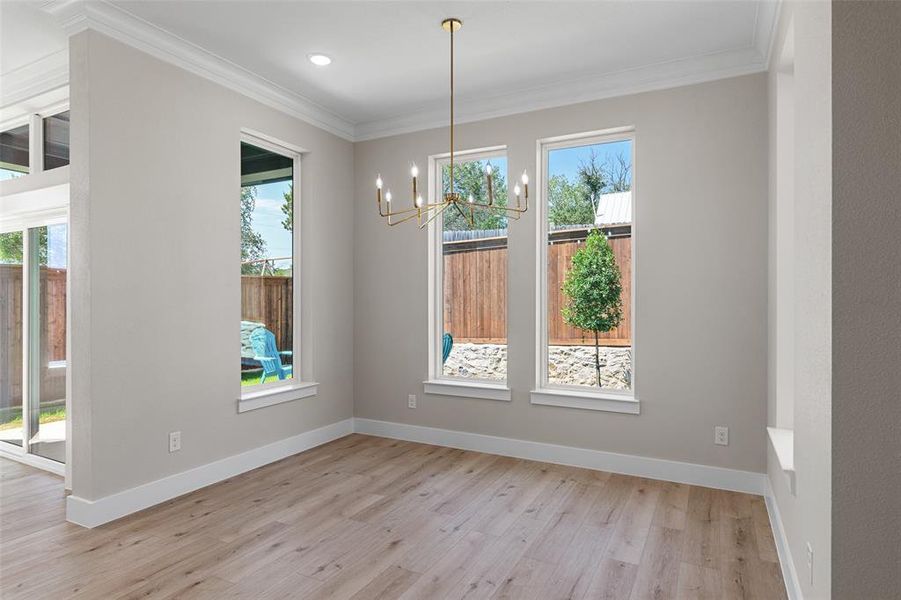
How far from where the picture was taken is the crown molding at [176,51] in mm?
2926

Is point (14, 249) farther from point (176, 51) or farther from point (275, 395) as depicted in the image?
point (275, 395)

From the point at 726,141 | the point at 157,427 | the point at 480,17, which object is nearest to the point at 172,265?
the point at 157,427

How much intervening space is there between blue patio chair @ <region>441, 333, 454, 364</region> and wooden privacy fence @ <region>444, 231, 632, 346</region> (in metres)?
0.05

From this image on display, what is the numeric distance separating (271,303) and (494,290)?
1.81 metres

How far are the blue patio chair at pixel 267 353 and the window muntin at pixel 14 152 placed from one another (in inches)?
75.4

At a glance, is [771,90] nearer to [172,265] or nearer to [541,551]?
[541,551]

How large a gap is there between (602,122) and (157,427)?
3.62 m

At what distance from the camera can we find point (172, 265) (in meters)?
3.41

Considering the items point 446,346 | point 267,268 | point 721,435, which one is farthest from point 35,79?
point 721,435

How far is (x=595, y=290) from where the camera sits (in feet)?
13.5

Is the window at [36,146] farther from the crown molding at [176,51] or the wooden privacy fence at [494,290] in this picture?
the wooden privacy fence at [494,290]

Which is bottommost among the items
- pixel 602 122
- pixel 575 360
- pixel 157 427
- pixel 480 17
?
pixel 157 427

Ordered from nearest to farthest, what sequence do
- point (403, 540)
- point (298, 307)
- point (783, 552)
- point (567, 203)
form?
point (783, 552) → point (403, 540) → point (567, 203) → point (298, 307)

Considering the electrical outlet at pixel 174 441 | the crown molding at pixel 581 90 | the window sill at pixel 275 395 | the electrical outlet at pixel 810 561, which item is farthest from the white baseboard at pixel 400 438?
the crown molding at pixel 581 90
